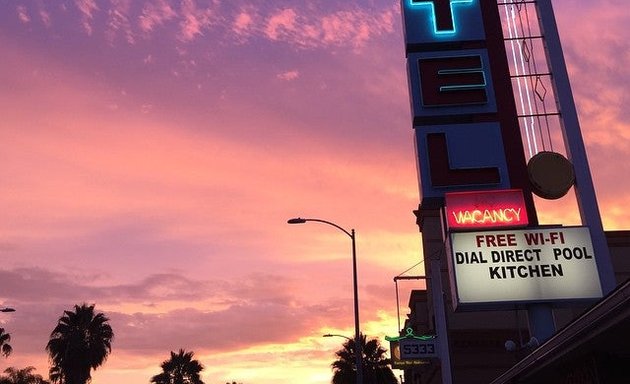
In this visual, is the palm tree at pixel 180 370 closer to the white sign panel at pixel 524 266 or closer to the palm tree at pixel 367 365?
the palm tree at pixel 367 365

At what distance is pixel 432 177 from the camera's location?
20719mm

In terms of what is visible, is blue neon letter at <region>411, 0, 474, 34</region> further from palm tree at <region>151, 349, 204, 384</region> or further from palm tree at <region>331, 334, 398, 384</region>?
palm tree at <region>151, 349, 204, 384</region>

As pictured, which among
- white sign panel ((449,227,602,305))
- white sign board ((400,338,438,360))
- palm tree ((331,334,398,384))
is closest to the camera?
white sign panel ((449,227,602,305))

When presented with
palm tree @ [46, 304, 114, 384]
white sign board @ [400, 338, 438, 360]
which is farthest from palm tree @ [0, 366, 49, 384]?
white sign board @ [400, 338, 438, 360]

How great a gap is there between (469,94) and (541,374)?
12641 mm

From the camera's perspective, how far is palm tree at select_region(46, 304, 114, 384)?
51.2m

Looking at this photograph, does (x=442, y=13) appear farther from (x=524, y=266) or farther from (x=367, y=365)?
(x=367, y=365)

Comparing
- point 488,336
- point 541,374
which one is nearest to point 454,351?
point 488,336

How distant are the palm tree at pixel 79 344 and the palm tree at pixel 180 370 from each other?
48.3 ft

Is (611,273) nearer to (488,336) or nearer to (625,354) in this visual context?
(625,354)

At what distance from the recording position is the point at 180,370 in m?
68.0

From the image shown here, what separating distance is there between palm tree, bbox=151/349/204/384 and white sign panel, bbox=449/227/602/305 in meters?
55.8

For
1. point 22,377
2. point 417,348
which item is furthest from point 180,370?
point 417,348

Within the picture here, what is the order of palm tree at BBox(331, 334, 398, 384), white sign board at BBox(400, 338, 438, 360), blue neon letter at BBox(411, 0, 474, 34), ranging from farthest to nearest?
palm tree at BBox(331, 334, 398, 384) < white sign board at BBox(400, 338, 438, 360) < blue neon letter at BBox(411, 0, 474, 34)
